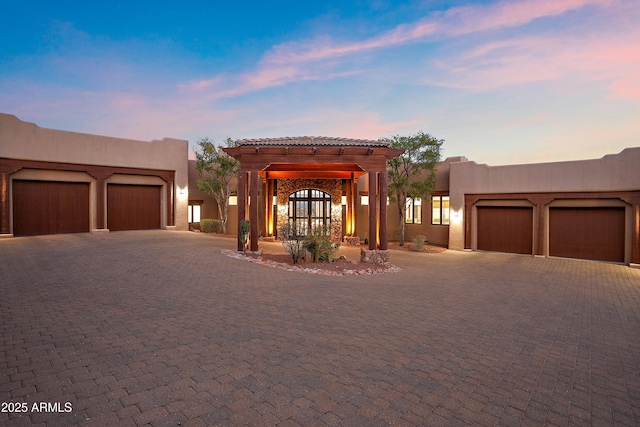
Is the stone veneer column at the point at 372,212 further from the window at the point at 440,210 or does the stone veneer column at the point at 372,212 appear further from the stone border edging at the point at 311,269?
the window at the point at 440,210

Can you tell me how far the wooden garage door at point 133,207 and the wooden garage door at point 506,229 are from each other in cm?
1756

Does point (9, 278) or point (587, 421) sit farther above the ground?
point (9, 278)

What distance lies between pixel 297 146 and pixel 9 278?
844 centimetres

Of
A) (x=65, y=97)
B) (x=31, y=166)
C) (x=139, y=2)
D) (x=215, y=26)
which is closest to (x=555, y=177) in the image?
(x=215, y=26)

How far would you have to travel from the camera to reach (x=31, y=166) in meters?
13.4

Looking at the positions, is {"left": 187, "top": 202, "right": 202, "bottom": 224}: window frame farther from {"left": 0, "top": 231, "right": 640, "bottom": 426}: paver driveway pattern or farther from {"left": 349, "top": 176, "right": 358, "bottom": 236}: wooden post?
{"left": 0, "top": 231, "right": 640, "bottom": 426}: paver driveway pattern

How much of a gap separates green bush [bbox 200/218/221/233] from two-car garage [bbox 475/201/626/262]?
15132 millimetres

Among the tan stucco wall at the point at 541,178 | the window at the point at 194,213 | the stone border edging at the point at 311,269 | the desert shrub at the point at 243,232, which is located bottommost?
the stone border edging at the point at 311,269

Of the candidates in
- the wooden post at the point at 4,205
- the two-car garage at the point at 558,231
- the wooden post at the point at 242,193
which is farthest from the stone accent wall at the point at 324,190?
the wooden post at the point at 4,205

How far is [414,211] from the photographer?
1941cm

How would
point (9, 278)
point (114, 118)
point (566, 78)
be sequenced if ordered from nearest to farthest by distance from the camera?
point (9, 278) < point (566, 78) < point (114, 118)

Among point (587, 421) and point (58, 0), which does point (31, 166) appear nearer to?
point (58, 0)

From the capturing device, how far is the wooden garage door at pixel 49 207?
528 inches

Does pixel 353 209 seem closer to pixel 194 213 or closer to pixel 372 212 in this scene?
pixel 372 212
